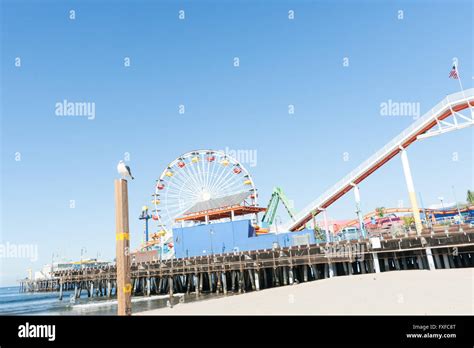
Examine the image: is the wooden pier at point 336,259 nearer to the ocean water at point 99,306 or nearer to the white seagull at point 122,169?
the ocean water at point 99,306

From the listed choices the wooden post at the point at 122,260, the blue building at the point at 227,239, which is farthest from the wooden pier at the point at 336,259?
the wooden post at the point at 122,260

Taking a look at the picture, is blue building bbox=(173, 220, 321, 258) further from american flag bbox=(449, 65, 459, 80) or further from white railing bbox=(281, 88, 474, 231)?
american flag bbox=(449, 65, 459, 80)

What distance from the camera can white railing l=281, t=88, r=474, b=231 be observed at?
34469 millimetres

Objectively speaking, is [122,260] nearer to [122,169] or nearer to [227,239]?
[122,169]

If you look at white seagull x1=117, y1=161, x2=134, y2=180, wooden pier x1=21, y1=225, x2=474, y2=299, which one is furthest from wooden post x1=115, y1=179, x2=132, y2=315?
wooden pier x1=21, y1=225, x2=474, y2=299

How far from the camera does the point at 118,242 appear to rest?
6.59 meters

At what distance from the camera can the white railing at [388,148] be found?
113ft

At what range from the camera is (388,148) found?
125 ft

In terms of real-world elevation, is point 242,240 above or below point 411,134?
below

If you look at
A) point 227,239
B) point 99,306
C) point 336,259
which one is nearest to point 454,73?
point 336,259

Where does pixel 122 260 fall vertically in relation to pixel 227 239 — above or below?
below
